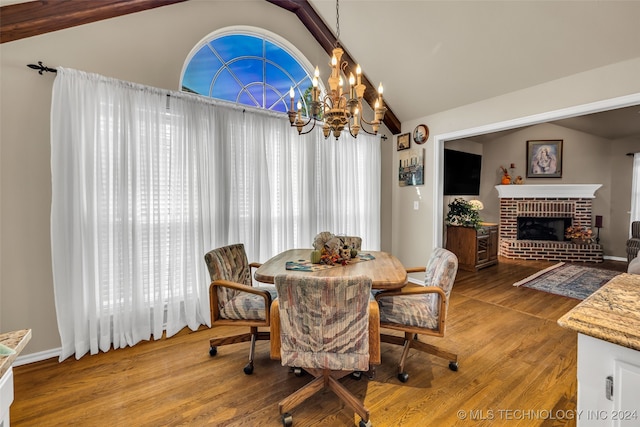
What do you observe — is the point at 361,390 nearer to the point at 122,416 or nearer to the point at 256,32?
the point at 122,416

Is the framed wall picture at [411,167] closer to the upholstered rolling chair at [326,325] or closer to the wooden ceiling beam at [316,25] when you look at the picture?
the wooden ceiling beam at [316,25]

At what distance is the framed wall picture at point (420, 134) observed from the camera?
3.93 m

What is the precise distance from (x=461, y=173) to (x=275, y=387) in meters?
5.14

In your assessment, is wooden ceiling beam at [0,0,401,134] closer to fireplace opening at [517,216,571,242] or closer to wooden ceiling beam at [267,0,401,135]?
wooden ceiling beam at [267,0,401,135]

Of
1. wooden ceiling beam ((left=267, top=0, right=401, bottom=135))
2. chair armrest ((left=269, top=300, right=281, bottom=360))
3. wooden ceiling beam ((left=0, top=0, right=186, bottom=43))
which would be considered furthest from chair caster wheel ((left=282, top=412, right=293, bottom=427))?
wooden ceiling beam ((left=267, top=0, right=401, bottom=135))

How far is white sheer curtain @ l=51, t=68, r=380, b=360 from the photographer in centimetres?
219

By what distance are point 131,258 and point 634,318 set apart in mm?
3048

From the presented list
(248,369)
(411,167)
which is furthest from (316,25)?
(248,369)

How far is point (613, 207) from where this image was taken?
5.84 metres

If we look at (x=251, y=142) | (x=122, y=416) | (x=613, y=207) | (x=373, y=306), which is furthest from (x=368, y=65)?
(x=613, y=207)

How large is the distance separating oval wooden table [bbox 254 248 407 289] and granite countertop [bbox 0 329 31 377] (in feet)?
3.73

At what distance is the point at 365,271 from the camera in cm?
204

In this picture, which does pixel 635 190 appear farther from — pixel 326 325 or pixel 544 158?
pixel 326 325

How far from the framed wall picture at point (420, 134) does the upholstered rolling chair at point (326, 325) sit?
308cm
